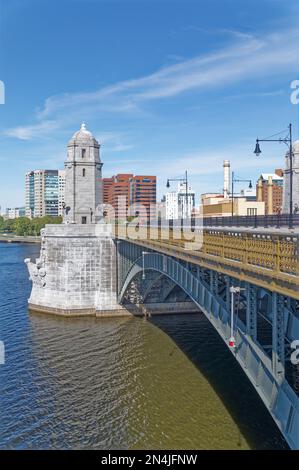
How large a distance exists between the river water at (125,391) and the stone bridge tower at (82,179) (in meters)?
15.2

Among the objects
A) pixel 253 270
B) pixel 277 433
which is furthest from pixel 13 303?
pixel 253 270

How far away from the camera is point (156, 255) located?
98.9ft

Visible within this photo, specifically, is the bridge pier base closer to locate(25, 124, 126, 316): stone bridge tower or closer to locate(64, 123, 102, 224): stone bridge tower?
locate(25, 124, 126, 316): stone bridge tower

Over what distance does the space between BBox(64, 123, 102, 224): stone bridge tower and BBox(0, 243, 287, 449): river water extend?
1518 centimetres

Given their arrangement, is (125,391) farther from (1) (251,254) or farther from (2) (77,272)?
(2) (77,272)

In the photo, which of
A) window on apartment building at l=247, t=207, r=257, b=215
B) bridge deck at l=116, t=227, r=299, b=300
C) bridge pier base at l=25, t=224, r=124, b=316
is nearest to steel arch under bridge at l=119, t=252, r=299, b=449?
bridge deck at l=116, t=227, r=299, b=300

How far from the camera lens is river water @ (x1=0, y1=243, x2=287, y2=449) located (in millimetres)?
19812

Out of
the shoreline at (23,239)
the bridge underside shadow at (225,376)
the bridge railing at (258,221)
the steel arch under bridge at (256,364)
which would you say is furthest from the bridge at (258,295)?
the shoreline at (23,239)

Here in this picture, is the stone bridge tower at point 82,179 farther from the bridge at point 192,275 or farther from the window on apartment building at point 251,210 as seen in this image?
the window on apartment building at point 251,210

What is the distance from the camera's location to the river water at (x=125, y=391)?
65.0 ft

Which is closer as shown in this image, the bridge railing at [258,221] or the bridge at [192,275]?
the bridge at [192,275]
